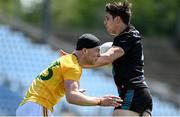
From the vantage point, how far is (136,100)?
Result: 17.5 ft

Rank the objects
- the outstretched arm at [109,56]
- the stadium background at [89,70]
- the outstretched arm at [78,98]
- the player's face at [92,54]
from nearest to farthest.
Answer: the outstretched arm at [78,98] → the player's face at [92,54] → the outstretched arm at [109,56] → the stadium background at [89,70]

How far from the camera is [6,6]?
3234 centimetres

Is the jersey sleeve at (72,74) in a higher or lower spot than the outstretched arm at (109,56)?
lower

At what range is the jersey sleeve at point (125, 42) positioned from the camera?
5.31 meters

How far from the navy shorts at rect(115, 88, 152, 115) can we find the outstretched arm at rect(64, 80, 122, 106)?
534 mm

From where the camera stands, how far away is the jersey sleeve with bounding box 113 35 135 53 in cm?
531

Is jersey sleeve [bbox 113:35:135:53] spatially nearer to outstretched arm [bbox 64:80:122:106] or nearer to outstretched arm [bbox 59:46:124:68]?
outstretched arm [bbox 59:46:124:68]

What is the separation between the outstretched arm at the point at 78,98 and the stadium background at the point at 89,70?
6.89 metres

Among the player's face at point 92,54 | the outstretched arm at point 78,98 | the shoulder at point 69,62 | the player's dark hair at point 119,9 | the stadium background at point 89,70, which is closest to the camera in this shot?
the outstretched arm at point 78,98

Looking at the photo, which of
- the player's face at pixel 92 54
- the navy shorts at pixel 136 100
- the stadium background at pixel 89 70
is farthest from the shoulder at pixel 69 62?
the stadium background at pixel 89 70

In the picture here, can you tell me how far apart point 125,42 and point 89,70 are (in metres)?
9.85

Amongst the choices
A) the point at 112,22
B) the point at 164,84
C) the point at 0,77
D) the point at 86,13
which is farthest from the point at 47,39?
the point at 86,13

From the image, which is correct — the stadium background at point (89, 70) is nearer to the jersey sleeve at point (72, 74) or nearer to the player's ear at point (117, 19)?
the player's ear at point (117, 19)

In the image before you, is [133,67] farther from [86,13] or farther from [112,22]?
[86,13]
